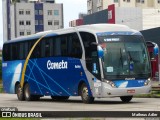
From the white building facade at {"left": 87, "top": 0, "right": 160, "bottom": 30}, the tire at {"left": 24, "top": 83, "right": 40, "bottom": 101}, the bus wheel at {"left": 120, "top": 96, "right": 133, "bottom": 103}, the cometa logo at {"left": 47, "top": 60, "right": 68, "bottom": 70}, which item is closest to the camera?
the bus wheel at {"left": 120, "top": 96, "right": 133, "bottom": 103}

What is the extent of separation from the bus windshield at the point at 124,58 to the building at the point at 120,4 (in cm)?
8881

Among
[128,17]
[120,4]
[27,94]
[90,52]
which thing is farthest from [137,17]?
[90,52]

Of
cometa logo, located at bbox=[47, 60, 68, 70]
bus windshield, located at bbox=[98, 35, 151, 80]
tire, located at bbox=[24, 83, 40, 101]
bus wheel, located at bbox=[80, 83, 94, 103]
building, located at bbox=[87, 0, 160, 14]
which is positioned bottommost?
tire, located at bbox=[24, 83, 40, 101]

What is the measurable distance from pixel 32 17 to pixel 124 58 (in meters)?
118

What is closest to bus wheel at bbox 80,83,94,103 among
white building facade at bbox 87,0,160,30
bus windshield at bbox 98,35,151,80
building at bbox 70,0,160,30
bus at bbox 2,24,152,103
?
bus at bbox 2,24,152,103

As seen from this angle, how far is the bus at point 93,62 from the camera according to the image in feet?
78.1

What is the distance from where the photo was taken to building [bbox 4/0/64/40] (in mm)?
138125

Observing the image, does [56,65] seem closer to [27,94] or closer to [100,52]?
[27,94]

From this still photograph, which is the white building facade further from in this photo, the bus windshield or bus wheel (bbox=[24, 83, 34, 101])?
the bus windshield

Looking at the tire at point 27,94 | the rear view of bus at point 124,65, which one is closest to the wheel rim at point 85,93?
the rear view of bus at point 124,65

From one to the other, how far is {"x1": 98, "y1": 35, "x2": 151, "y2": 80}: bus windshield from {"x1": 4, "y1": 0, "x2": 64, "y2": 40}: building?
114305 millimetres

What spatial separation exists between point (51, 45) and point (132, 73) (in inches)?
221

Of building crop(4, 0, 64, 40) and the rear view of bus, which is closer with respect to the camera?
the rear view of bus

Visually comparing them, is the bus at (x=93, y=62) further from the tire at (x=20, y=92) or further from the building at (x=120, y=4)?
the building at (x=120, y=4)
